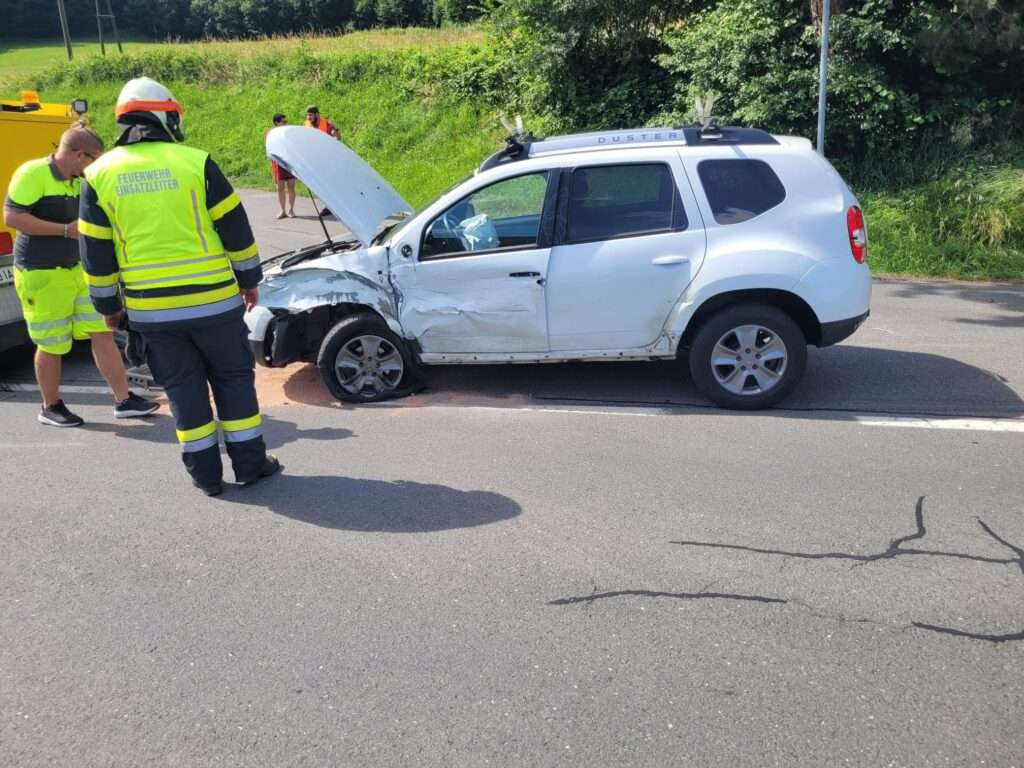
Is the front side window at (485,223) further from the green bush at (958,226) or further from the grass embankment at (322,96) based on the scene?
the grass embankment at (322,96)

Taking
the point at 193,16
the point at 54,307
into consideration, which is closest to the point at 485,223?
the point at 54,307

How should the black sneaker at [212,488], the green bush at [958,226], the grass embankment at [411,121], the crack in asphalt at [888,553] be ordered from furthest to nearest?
1. the grass embankment at [411,121]
2. the green bush at [958,226]
3. the black sneaker at [212,488]
4. the crack in asphalt at [888,553]

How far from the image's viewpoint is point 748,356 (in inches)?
236

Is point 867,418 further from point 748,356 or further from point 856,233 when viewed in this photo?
point 856,233

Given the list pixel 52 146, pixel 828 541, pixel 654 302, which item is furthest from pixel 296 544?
pixel 52 146

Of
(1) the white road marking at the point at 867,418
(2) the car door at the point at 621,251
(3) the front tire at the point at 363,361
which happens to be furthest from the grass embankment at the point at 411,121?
(3) the front tire at the point at 363,361

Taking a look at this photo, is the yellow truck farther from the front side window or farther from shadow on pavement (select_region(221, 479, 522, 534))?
shadow on pavement (select_region(221, 479, 522, 534))

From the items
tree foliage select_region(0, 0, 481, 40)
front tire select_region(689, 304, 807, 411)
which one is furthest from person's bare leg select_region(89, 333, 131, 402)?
tree foliage select_region(0, 0, 481, 40)

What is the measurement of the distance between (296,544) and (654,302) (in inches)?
110

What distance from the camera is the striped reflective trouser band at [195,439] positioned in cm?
484

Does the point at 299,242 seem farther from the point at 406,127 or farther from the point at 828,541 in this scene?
the point at 828,541

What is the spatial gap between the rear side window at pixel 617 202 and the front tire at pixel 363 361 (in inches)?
56.6

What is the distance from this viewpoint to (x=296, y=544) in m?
4.36

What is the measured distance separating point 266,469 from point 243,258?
1189 mm
